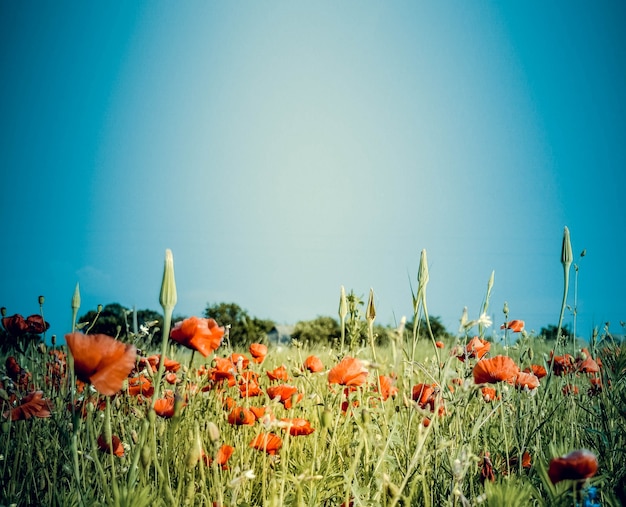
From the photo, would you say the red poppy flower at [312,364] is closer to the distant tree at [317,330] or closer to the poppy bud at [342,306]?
the poppy bud at [342,306]

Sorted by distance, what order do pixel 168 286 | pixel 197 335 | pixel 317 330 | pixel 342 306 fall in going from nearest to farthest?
pixel 168 286, pixel 197 335, pixel 342 306, pixel 317 330

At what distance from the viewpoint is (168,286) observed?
3.24ft

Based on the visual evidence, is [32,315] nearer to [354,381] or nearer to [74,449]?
[74,449]

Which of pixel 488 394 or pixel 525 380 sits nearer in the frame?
pixel 525 380

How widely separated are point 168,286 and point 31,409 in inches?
38.1

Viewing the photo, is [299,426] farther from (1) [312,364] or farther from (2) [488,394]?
(2) [488,394]

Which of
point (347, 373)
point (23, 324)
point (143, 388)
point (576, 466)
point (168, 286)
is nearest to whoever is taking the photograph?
point (576, 466)

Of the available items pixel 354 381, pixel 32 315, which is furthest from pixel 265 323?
pixel 354 381

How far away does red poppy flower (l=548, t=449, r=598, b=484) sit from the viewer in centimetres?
83

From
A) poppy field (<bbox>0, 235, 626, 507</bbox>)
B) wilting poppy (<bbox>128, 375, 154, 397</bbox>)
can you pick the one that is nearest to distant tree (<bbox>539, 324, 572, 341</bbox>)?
poppy field (<bbox>0, 235, 626, 507</bbox>)

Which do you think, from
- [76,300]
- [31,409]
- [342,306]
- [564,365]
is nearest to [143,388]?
[31,409]

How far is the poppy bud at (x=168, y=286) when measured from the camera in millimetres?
972

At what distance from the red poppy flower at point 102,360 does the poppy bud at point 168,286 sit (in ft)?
0.49

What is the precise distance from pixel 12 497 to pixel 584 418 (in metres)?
2.67
